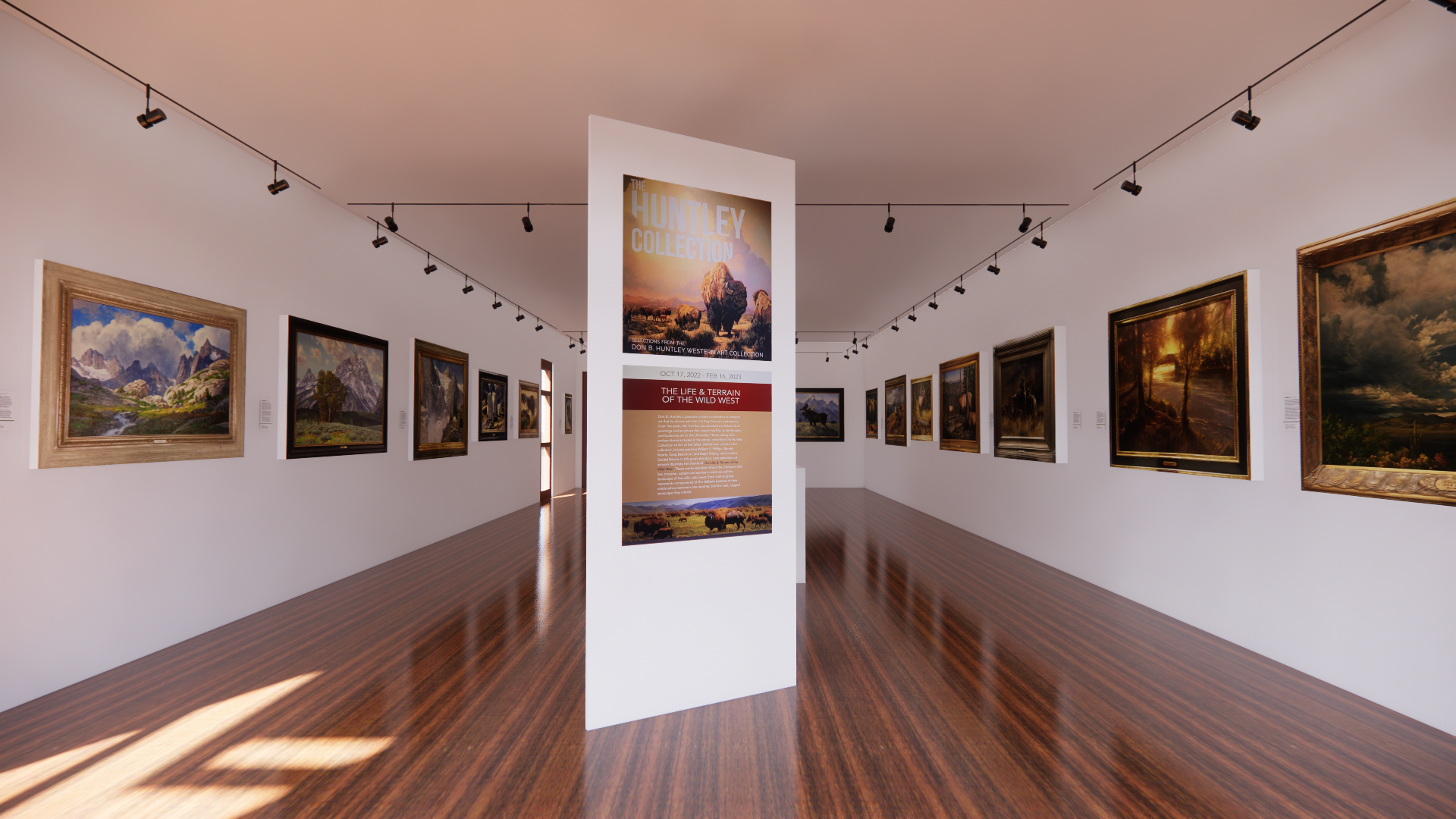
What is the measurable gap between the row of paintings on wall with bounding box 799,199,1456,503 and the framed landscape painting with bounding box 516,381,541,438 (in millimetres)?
10307

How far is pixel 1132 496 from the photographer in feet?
18.8

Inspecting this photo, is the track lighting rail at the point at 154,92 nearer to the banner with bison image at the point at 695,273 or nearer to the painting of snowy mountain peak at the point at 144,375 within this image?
the painting of snowy mountain peak at the point at 144,375

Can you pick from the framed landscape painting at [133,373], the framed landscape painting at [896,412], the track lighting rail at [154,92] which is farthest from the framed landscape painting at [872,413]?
the framed landscape painting at [133,373]

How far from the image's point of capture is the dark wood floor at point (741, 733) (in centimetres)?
267

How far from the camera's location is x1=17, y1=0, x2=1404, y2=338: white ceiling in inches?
132

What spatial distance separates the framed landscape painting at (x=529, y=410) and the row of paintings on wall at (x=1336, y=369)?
10.3 m

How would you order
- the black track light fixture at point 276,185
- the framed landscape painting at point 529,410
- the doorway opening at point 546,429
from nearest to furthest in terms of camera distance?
the black track light fixture at point 276,185
the framed landscape painting at point 529,410
the doorway opening at point 546,429

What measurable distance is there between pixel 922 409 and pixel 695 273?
8.96 meters

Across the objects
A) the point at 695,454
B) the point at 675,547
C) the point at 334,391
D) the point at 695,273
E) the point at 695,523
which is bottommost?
the point at 675,547

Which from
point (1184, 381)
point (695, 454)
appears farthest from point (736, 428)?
point (1184, 381)

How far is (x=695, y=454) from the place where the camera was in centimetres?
355

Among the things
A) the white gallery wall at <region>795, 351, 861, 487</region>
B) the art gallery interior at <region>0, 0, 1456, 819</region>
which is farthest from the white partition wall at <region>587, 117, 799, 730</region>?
the white gallery wall at <region>795, 351, 861, 487</region>

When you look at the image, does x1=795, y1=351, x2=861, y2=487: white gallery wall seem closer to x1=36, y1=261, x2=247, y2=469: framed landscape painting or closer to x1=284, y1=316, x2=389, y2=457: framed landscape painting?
x1=284, y1=316, x2=389, y2=457: framed landscape painting

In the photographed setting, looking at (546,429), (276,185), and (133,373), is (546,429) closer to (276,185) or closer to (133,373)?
(276,185)
